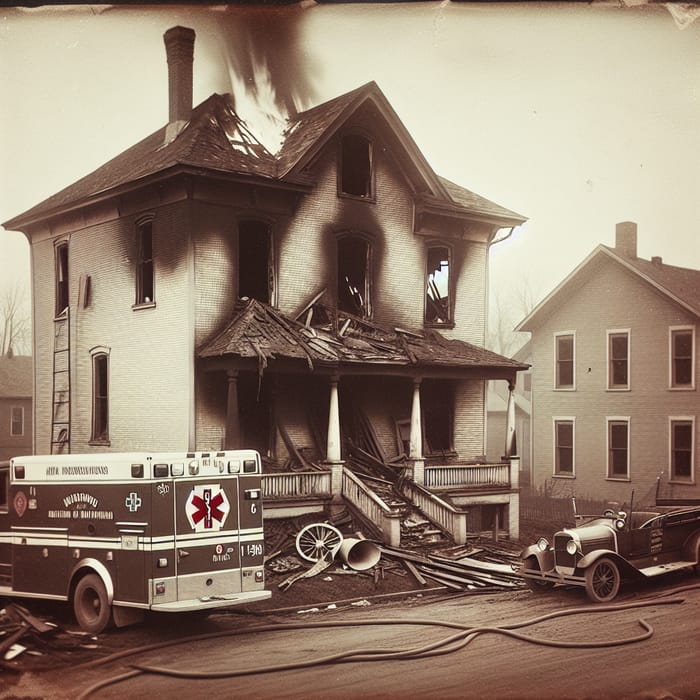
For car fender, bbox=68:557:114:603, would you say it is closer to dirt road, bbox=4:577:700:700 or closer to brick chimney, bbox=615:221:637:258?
dirt road, bbox=4:577:700:700

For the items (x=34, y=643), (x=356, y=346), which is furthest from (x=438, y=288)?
(x=34, y=643)

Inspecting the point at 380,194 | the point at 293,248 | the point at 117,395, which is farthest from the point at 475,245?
the point at 117,395

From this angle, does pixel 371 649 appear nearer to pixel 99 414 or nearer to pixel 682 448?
pixel 99 414

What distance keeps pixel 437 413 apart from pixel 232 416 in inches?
119

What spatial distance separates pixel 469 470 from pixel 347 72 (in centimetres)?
519

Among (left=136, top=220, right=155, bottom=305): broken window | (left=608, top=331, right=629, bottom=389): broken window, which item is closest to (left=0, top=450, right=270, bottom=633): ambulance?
(left=136, top=220, right=155, bottom=305): broken window

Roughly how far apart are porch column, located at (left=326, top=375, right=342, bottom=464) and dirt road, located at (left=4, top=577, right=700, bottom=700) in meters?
2.26

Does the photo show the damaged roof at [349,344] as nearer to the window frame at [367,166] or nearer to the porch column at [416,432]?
the porch column at [416,432]

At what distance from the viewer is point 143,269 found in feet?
32.2

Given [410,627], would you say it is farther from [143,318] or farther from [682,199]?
[682,199]

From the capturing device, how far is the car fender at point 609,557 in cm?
1106

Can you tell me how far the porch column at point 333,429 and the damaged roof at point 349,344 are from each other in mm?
363

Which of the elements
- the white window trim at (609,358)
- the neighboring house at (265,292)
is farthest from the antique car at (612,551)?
the neighboring house at (265,292)

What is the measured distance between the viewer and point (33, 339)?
9.47 meters
